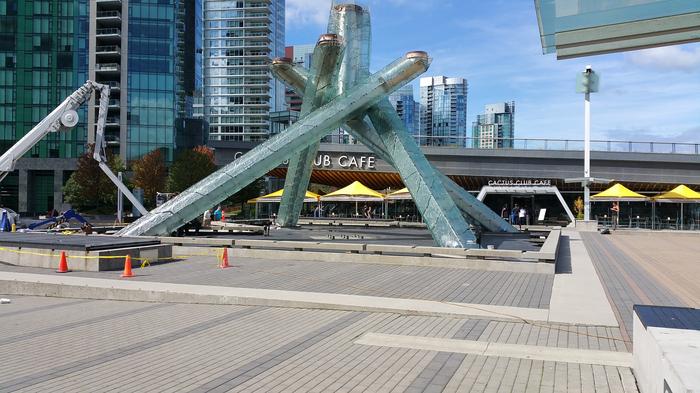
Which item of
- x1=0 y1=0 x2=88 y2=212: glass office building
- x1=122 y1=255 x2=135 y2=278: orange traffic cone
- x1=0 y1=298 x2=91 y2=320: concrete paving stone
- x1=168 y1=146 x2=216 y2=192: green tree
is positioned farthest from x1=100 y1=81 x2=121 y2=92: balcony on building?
x1=0 y1=298 x2=91 y2=320: concrete paving stone

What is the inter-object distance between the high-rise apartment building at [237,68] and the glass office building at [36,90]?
54682mm

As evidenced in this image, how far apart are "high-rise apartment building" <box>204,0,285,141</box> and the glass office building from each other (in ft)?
179

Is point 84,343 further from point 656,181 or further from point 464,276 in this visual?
point 656,181

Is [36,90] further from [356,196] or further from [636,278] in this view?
[636,278]

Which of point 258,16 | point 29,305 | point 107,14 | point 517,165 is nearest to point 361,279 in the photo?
point 29,305

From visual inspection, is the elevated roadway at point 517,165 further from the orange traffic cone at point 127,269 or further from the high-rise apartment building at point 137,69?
the orange traffic cone at point 127,269

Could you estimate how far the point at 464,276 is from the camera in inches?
620

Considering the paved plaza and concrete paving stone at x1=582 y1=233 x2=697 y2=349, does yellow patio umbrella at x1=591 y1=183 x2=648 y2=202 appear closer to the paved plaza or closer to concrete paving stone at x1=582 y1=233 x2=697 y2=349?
concrete paving stone at x1=582 y1=233 x2=697 y2=349

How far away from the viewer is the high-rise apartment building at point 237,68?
134 metres

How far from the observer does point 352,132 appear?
28.1 m

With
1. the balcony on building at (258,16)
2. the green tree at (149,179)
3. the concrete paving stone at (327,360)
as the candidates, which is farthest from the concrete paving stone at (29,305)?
the balcony on building at (258,16)

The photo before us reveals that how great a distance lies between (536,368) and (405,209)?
4644 cm

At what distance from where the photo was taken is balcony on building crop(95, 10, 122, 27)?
81000 millimetres

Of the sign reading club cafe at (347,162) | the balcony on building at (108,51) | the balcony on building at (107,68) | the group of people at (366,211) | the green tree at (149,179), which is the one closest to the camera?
the group of people at (366,211)
